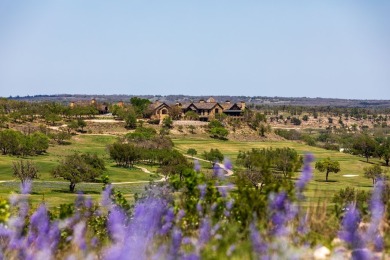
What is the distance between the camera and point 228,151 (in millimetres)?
117062

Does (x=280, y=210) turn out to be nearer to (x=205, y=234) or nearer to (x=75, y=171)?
(x=205, y=234)

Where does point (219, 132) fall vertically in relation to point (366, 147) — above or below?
above

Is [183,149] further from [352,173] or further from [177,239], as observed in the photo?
[177,239]

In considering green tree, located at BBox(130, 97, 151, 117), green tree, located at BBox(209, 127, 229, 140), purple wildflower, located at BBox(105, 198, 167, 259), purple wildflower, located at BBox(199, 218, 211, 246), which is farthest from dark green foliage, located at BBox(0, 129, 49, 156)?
purple wildflower, located at BBox(199, 218, 211, 246)

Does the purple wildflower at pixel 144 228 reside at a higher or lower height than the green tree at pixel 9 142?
higher

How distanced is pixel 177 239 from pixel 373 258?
2436mm

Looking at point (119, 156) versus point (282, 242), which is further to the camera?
point (119, 156)

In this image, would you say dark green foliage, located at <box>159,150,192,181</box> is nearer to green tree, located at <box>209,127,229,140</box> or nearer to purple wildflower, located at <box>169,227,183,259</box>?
green tree, located at <box>209,127,229,140</box>

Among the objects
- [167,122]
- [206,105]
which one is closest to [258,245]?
[167,122]

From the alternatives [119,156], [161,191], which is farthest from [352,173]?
[161,191]

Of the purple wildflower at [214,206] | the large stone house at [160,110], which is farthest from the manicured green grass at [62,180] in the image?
the purple wildflower at [214,206]

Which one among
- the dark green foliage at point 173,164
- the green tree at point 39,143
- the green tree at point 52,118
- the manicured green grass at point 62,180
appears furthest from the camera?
the green tree at point 52,118

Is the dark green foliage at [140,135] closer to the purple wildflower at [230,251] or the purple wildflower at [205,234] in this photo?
the purple wildflower at [205,234]

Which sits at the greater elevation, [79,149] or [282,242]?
[282,242]
